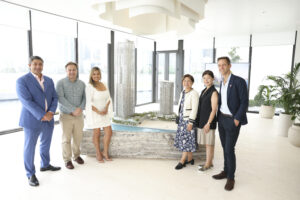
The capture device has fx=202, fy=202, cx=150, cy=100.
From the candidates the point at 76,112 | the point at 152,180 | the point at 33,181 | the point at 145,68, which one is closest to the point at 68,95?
the point at 76,112

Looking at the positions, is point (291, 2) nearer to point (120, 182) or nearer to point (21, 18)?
point (120, 182)

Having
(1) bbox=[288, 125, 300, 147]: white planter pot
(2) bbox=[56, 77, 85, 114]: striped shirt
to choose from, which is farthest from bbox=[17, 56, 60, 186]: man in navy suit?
(1) bbox=[288, 125, 300, 147]: white planter pot

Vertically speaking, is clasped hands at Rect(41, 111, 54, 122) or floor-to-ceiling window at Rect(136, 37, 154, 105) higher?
floor-to-ceiling window at Rect(136, 37, 154, 105)

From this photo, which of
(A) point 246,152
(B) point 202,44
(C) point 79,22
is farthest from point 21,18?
(B) point 202,44

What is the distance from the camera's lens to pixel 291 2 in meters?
4.03

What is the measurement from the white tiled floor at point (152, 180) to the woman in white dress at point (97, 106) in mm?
549

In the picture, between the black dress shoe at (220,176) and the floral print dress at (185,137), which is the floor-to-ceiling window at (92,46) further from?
the black dress shoe at (220,176)

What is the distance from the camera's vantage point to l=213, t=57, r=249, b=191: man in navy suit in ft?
7.96

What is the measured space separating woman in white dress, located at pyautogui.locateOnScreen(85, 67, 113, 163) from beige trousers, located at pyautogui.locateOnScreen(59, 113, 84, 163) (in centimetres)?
15

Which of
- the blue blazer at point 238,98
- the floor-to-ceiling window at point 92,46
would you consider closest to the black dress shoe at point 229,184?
the blue blazer at point 238,98

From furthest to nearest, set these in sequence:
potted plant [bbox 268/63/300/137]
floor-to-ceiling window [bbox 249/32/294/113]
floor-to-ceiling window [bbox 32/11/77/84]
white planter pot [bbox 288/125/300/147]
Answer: floor-to-ceiling window [bbox 249/32/294/113]
floor-to-ceiling window [bbox 32/11/77/84]
potted plant [bbox 268/63/300/137]
white planter pot [bbox 288/125/300/147]

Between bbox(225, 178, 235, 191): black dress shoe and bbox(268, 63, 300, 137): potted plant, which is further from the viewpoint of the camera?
bbox(268, 63, 300, 137): potted plant

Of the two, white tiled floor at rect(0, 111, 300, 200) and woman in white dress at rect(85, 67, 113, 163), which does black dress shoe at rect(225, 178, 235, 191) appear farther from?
woman in white dress at rect(85, 67, 113, 163)

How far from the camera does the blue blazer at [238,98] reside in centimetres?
240
